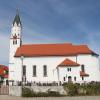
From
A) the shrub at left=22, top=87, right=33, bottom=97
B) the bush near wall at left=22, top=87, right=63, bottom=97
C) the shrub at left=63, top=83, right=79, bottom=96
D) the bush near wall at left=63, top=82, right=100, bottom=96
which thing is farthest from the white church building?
the shrub at left=22, top=87, right=33, bottom=97

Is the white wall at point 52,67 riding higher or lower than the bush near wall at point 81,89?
higher

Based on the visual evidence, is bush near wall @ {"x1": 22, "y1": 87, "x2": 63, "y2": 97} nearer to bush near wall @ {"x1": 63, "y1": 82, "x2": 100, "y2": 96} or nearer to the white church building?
bush near wall @ {"x1": 63, "y1": 82, "x2": 100, "y2": 96}

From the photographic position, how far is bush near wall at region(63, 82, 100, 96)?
44.8 metres

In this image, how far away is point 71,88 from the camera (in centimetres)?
4481

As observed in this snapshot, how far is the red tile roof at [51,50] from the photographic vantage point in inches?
2610

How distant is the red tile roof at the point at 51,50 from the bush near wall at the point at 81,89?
61.4 feet

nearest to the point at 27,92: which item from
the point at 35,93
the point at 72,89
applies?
the point at 35,93

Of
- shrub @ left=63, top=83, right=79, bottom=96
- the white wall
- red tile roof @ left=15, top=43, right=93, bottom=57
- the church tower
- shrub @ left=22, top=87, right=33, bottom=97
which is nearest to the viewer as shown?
shrub @ left=22, top=87, right=33, bottom=97

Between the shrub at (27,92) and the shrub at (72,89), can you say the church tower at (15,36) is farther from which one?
the shrub at (72,89)

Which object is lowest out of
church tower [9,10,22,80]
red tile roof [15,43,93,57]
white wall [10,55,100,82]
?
white wall [10,55,100,82]

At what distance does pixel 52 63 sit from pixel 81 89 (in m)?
21.9

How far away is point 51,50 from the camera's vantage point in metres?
A: 68.6

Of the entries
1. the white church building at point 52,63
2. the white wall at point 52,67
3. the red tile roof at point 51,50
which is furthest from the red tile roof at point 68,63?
the red tile roof at point 51,50

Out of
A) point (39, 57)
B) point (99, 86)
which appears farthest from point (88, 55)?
point (99, 86)
